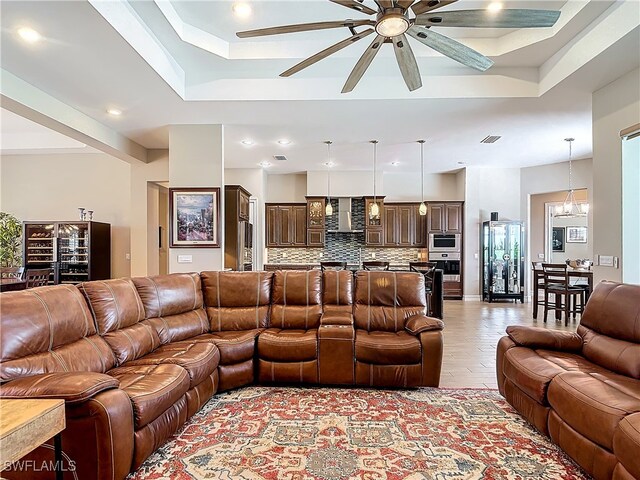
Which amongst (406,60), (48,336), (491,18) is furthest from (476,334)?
(48,336)

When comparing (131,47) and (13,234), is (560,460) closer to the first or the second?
(131,47)

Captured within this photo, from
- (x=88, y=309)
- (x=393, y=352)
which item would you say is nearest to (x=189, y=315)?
(x=88, y=309)

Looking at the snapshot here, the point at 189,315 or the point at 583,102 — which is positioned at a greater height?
the point at 583,102

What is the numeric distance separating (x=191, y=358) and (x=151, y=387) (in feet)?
1.77

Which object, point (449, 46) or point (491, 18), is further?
point (449, 46)

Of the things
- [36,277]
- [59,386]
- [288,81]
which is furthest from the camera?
[36,277]

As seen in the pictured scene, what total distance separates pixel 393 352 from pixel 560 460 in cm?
130

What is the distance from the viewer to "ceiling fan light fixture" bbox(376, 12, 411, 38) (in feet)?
7.56

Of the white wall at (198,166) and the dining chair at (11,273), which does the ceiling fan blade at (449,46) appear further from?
the dining chair at (11,273)

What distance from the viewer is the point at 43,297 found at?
2.21 m

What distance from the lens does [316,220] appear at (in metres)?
8.95

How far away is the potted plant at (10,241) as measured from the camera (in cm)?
748

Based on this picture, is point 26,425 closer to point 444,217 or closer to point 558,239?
point 444,217

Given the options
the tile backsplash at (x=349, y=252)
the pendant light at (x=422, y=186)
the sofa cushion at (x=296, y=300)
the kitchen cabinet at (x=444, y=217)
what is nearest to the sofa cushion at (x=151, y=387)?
the sofa cushion at (x=296, y=300)
